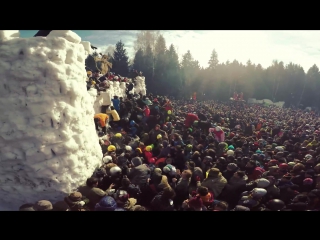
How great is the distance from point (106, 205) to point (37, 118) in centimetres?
187

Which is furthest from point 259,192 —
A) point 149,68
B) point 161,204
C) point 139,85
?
point 149,68

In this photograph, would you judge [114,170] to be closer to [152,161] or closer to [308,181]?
[152,161]

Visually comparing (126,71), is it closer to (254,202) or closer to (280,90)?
(254,202)

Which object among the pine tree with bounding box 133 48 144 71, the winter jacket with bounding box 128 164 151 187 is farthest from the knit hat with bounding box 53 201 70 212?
the pine tree with bounding box 133 48 144 71

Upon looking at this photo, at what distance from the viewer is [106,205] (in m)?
3.97

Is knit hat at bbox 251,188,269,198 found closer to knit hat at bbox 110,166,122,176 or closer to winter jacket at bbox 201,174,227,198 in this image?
winter jacket at bbox 201,174,227,198

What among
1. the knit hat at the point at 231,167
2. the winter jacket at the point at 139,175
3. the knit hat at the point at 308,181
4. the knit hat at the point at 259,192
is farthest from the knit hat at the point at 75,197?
the knit hat at the point at 308,181

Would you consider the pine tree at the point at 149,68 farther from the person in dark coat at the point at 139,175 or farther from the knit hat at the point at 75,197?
the knit hat at the point at 75,197

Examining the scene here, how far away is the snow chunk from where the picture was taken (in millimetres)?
4445

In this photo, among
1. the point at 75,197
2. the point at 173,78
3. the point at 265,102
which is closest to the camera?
the point at 75,197

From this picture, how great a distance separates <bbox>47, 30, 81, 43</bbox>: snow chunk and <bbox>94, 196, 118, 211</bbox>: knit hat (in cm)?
305

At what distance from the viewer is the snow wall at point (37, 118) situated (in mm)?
4027

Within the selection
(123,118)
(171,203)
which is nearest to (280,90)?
(123,118)
